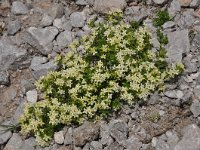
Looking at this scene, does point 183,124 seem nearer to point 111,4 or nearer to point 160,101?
point 160,101

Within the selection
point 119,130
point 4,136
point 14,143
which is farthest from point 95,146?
point 4,136

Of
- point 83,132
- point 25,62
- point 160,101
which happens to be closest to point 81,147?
point 83,132

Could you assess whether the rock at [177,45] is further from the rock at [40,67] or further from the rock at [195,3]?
the rock at [40,67]

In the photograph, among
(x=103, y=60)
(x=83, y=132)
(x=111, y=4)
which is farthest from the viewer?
(x=111, y=4)

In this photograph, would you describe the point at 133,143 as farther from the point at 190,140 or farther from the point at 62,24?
the point at 62,24

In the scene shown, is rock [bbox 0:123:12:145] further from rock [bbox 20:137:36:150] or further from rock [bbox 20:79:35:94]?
rock [bbox 20:79:35:94]

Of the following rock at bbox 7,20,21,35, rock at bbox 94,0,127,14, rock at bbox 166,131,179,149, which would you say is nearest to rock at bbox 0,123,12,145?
rock at bbox 7,20,21,35

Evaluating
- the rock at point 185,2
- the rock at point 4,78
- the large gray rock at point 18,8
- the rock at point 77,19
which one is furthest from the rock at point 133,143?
the large gray rock at point 18,8
